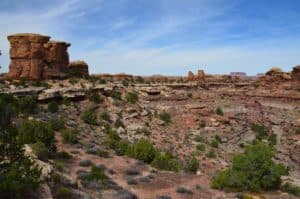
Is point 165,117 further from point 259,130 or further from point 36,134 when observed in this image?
point 36,134

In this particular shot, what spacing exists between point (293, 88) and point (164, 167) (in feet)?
114

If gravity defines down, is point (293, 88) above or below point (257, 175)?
above

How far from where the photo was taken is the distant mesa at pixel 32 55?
105 feet

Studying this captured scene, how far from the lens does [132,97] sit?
35.8 metres

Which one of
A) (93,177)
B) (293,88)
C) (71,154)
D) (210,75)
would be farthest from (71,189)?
(210,75)

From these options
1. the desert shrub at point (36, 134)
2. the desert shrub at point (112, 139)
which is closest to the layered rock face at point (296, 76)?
the desert shrub at point (112, 139)

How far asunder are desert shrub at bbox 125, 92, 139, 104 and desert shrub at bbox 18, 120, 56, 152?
1597 cm

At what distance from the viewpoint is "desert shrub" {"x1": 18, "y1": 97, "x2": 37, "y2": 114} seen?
2444 centimetres

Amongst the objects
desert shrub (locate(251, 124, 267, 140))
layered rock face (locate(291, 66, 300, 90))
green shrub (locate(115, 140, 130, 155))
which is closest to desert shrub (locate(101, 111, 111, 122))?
green shrub (locate(115, 140, 130, 155))

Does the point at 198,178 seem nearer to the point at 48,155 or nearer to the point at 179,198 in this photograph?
the point at 179,198

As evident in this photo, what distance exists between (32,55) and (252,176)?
23.2 m

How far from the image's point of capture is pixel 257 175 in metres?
16.4

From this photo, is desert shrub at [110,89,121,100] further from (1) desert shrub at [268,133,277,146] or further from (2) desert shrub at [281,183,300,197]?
(2) desert shrub at [281,183,300,197]

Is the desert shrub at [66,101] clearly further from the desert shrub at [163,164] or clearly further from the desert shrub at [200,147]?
the desert shrub at [163,164]
